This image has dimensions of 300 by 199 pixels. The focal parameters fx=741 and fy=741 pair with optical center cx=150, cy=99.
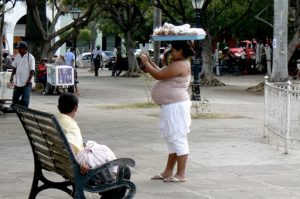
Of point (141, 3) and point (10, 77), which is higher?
point (141, 3)

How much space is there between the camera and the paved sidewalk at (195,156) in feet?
28.0

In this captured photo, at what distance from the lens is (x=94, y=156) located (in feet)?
22.0

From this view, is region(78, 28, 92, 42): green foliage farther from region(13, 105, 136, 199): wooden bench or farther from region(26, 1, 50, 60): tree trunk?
region(13, 105, 136, 199): wooden bench

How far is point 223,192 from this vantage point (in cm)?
848

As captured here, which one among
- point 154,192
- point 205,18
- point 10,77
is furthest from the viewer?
point 205,18

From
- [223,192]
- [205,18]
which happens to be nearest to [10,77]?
[223,192]

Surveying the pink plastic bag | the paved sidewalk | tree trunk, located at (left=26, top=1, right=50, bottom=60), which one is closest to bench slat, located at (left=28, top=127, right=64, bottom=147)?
the pink plastic bag

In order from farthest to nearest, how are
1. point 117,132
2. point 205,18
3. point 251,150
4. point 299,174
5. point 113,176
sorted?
point 205,18 < point 117,132 < point 251,150 < point 299,174 < point 113,176

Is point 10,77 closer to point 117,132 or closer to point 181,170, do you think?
point 117,132

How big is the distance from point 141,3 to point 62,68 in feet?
35.5

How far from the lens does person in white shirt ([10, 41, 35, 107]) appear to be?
1625 cm

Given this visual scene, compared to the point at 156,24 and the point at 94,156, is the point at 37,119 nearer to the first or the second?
the point at 94,156

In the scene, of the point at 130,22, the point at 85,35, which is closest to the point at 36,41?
the point at 130,22

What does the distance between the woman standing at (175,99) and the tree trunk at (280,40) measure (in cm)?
1548
